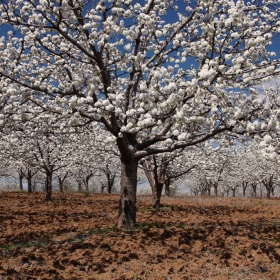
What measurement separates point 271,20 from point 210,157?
1158 cm

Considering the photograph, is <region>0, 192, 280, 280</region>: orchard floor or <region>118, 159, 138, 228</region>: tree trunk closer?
<region>0, 192, 280, 280</region>: orchard floor

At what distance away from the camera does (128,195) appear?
9812 mm

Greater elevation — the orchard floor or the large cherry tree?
the large cherry tree

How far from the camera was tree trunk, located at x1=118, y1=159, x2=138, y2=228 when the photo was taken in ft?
32.2

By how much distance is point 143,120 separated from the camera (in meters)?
6.82

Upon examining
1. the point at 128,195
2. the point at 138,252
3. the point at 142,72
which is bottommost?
the point at 138,252

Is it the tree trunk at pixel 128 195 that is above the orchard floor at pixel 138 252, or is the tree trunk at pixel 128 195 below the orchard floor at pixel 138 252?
above

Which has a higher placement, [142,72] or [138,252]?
[142,72]

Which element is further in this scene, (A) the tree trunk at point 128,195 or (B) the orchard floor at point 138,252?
(A) the tree trunk at point 128,195

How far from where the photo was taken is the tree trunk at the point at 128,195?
9.82m

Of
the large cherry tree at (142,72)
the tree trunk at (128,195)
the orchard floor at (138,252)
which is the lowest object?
the orchard floor at (138,252)

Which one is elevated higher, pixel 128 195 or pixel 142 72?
pixel 142 72

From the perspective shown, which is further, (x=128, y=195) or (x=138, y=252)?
(x=128, y=195)

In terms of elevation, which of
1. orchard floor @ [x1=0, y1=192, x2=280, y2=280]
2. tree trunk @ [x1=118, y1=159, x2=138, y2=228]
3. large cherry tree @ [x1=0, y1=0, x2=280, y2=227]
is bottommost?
orchard floor @ [x1=0, y1=192, x2=280, y2=280]
